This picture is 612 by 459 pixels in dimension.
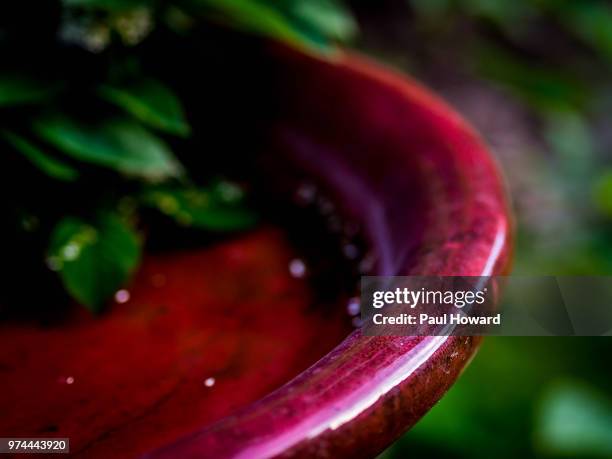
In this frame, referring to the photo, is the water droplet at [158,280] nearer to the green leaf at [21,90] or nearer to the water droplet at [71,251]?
the water droplet at [71,251]

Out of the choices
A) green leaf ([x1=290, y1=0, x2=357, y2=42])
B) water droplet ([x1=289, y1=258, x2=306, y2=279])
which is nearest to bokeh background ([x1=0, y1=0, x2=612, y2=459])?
green leaf ([x1=290, y1=0, x2=357, y2=42])

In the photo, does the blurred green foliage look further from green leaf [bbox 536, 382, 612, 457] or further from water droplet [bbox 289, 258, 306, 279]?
green leaf [bbox 536, 382, 612, 457]

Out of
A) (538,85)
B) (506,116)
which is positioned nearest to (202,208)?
(538,85)

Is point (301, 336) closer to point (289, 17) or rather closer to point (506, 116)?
point (289, 17)

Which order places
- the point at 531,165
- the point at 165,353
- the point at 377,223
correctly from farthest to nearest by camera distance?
the point at 531,165 < the point at 377,223 < the point at 165,353

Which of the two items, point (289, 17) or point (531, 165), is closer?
point (289, 17)

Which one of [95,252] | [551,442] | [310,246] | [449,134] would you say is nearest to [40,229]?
[95,252]

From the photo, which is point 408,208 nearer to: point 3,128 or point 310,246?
point 310,246
